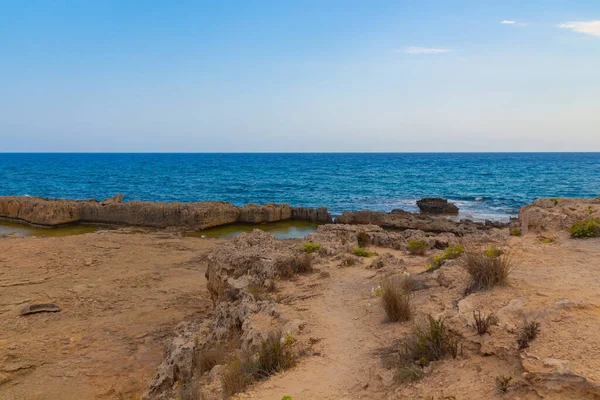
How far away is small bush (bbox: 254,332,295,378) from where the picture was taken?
555cm

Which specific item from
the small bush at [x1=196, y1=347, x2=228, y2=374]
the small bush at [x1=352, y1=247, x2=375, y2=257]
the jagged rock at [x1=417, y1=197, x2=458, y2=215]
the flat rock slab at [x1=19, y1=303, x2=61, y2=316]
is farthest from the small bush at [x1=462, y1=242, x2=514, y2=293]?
the jagged rock at [x1=417, y1=197, x2=458, y2=215]

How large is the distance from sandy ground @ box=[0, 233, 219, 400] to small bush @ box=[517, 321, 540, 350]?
6.46 meters

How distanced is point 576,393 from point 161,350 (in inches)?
319

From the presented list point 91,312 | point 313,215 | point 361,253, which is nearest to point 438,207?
point 313,215

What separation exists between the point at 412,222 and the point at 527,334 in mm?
21476

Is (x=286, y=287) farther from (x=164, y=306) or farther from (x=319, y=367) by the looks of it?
(x=164, y=306)

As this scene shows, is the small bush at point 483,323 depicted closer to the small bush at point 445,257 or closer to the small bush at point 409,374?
the small bush at point 409,374

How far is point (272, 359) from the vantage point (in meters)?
5.64

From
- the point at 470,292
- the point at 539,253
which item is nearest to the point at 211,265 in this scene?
the point at 470,292

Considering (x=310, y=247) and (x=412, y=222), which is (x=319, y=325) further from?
(x=412, y=222)

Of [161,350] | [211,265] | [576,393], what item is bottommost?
[161,350]

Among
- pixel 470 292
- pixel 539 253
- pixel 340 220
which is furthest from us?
pixel 340 220

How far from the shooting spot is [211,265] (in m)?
11.1

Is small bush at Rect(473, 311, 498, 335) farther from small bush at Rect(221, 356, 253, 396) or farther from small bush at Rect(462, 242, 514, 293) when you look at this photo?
small bush at Rect(221, 356, 253, 396)
